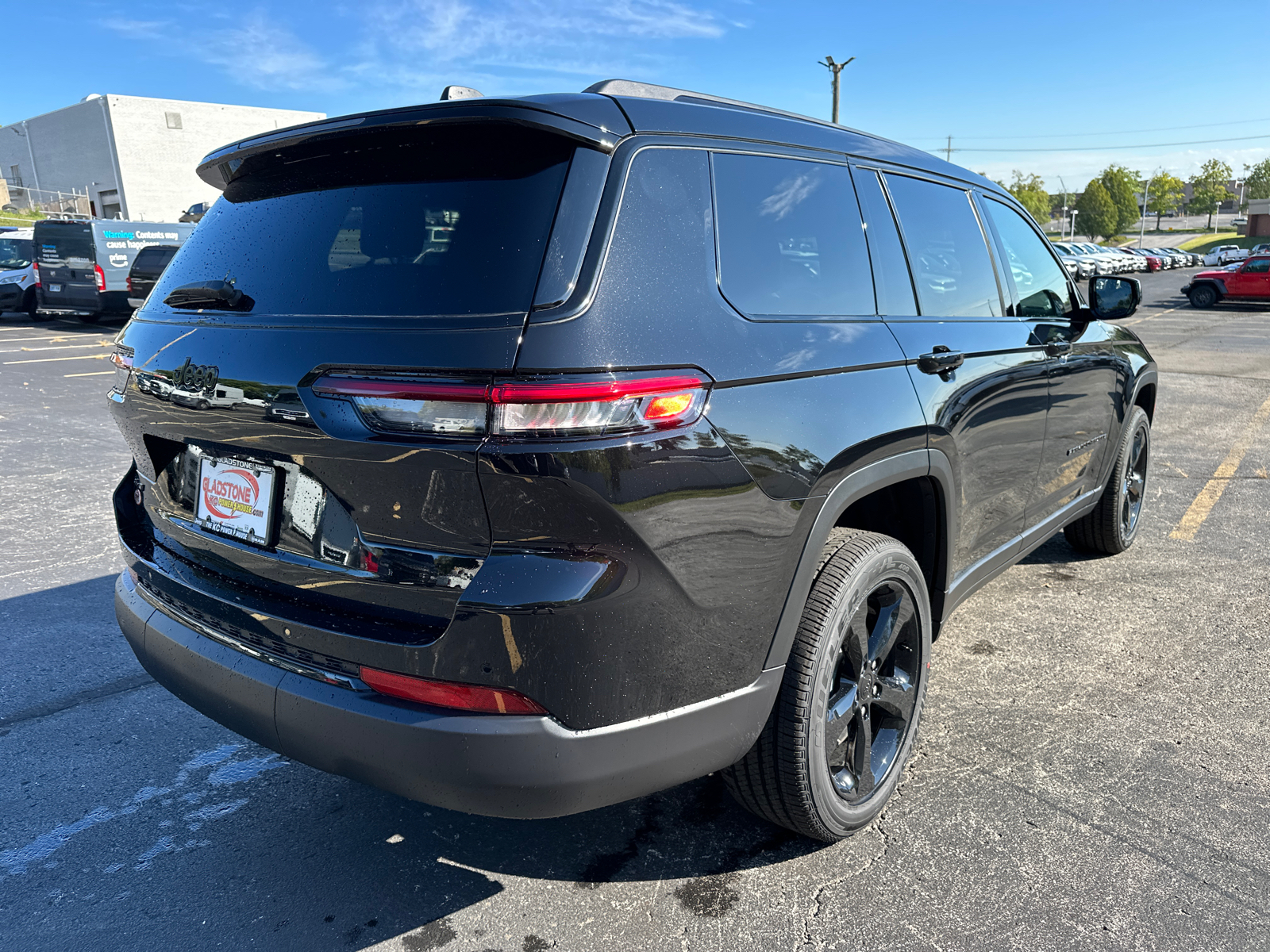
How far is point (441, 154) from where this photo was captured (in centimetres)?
197

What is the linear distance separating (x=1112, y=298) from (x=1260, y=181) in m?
141

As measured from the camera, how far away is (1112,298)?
3992 millimetres

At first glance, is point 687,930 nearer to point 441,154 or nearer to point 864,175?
point 441,154

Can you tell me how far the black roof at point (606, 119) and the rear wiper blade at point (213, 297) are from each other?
0.37 meters

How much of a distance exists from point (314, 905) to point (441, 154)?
182 centimetres

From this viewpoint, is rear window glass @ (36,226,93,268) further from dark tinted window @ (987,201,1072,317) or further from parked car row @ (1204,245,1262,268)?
parked car row @ (1204,245,1262,268)

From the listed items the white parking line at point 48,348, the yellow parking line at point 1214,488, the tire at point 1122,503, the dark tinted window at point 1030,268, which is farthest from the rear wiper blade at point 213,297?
the white parking line at point 48,348

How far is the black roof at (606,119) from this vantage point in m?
1.87

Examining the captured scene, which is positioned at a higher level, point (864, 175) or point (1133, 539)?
point (864, 175)

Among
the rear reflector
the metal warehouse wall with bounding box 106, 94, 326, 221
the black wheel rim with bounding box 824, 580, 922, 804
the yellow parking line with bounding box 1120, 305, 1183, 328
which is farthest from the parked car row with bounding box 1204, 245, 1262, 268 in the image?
the rear reflector

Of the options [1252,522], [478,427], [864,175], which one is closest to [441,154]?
[478,427]

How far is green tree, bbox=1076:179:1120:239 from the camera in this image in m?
100

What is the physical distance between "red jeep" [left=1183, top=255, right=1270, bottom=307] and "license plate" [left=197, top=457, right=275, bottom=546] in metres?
30.0

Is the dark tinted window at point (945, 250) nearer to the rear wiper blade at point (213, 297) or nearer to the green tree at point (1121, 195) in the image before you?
the rear wiper blade at point (213, 297)
